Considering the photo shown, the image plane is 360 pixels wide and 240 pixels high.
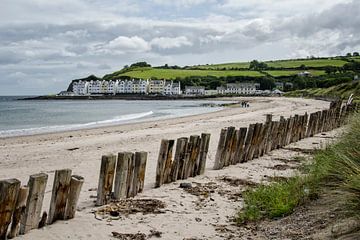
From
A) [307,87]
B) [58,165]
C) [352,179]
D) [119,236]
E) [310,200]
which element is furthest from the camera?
[307,87]

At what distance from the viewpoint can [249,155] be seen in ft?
39.5

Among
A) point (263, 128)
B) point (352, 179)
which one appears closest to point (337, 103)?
point (263, 128)

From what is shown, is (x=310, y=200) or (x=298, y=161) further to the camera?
(x=298, y=161)

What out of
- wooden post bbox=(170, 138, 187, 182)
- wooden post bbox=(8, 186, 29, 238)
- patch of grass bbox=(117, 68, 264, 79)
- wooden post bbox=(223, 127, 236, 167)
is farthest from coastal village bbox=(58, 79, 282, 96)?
wooden post bbox=(8, 186, 29, 238)

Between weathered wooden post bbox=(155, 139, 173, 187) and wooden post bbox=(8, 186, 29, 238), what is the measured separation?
11.3 feet

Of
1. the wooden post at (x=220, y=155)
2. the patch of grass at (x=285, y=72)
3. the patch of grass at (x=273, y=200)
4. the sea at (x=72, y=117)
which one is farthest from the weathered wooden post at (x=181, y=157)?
the patch of grass at (x=285, y=72)

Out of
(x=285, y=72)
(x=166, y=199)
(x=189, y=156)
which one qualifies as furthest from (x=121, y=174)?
(x=285, y=72)

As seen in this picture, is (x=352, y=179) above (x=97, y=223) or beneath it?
above

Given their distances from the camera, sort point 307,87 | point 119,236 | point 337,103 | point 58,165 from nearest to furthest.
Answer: point 119,236 → point 58,165 → point 337,103 → point 307,87

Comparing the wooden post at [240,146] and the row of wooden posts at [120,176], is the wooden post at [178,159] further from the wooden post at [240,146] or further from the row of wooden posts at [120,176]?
the wooden post at [240,146]

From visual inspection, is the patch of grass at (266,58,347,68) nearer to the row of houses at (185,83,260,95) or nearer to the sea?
the row of houses at (185,83,260,95)

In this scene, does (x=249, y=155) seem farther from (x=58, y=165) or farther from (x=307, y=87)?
(x=307, y=87)

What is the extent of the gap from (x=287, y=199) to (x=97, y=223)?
9.89ft

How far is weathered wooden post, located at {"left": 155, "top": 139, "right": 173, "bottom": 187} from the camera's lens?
353 inches
